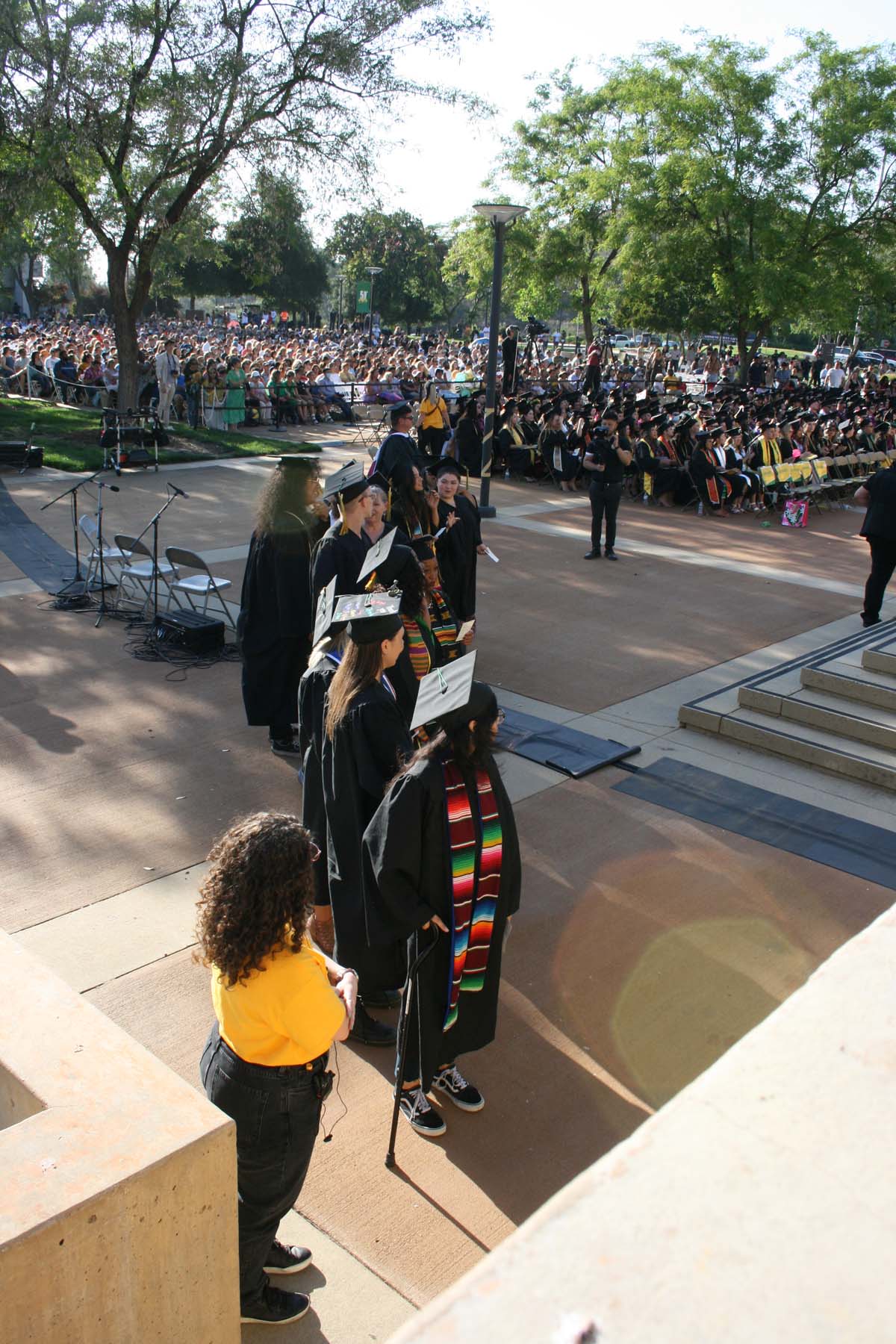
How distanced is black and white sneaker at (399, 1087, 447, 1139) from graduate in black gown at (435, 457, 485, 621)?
4.84m

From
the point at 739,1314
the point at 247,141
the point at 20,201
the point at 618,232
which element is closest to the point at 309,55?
the point at 247,141

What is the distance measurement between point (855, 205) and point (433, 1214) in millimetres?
32259

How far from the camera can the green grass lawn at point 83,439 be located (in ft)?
61.5

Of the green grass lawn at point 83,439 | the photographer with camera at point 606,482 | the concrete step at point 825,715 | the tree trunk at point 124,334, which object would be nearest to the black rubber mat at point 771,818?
the concrete step at point 825,715

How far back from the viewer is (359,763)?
14.0 ft

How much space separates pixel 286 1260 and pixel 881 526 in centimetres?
855

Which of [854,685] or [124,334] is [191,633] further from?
[124,334]

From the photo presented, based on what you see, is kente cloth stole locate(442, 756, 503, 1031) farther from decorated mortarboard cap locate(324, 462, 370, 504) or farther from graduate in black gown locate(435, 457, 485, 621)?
graduate in black gown locate(435, 457, 485, 621)

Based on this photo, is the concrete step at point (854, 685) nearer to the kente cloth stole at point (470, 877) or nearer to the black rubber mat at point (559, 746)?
the black rubber mat at point (559, 746)

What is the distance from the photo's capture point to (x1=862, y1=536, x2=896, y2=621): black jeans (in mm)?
9914

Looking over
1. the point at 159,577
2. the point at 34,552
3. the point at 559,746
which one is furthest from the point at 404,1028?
the point at 34,552

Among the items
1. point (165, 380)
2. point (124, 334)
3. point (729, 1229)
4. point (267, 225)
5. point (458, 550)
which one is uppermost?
point (267, 225)

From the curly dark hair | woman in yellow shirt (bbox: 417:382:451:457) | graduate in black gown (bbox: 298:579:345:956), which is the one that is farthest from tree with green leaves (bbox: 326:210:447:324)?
the curly dark hair

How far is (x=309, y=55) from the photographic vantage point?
18.5 meters
